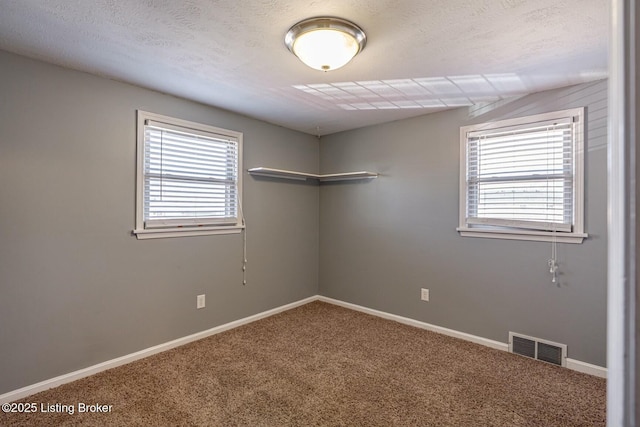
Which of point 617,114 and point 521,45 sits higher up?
point 521,45

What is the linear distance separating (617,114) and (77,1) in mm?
2228

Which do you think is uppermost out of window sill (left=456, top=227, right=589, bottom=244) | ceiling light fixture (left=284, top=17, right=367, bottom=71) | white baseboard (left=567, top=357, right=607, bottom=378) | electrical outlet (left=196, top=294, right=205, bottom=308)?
ceiling light fixture (left=284, top=17, right=367, bottom=71)

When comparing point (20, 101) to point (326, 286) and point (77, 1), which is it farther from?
point (326, 286)

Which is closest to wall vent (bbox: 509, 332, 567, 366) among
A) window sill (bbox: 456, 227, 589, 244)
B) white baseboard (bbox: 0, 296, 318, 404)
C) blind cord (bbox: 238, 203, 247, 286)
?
window sill (bbox: 456, 227, 589, 244)

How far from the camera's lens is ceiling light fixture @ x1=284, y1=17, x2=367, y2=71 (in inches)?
68.7

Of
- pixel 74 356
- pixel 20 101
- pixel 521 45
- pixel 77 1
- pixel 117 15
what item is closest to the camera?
pixel 77 1

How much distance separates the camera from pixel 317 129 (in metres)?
4.05

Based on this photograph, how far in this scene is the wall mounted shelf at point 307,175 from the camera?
140 inches

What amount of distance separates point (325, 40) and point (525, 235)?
2.32m

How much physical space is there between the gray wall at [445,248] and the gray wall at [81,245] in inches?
60.9

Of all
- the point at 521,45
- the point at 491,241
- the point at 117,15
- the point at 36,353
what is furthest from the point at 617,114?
the point at 36,353

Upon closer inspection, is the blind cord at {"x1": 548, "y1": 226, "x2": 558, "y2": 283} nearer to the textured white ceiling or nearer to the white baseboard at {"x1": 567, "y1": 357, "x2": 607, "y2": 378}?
the white baseboard at {"x1": 567, "y1": 357, "x2": 607, "y2": 378}

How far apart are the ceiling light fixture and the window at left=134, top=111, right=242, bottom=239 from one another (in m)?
1.54
